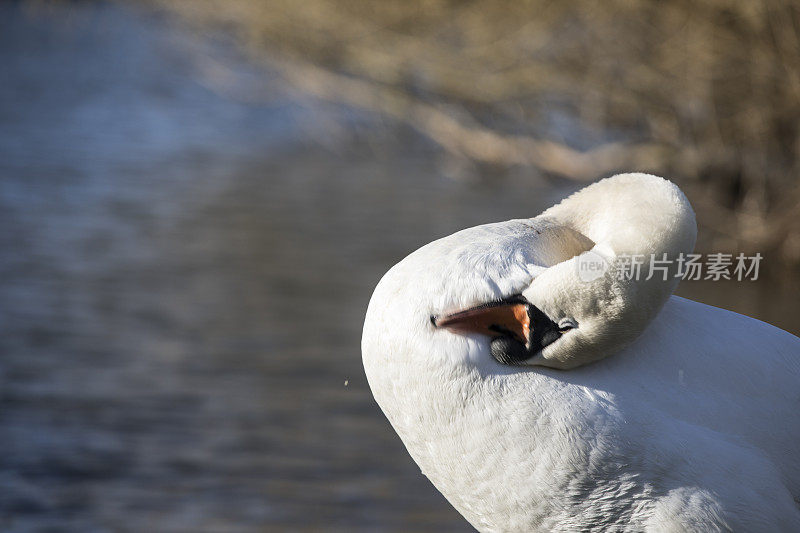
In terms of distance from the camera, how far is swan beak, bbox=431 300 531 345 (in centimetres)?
225

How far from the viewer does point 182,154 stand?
12.8m

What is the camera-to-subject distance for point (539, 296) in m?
2.24

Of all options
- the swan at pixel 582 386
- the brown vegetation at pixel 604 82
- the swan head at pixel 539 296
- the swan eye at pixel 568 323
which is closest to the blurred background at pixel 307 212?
the brown vegetation at pixel 604 82

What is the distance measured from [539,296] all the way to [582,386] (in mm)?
237

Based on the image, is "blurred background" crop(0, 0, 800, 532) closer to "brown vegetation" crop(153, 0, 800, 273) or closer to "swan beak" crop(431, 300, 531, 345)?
"brown vegetation" crop(153, 0, 800, 273)

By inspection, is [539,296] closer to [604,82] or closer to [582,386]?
[582,386]

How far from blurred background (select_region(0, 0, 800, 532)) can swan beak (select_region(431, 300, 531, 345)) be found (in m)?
2.44

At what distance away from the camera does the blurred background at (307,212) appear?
4.96 metres

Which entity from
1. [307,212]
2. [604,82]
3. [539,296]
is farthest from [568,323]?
[307,212]

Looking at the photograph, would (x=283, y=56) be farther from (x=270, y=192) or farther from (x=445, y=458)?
(x=445, y=458)

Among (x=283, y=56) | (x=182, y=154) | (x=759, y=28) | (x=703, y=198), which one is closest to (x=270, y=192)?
(x=283, y=56)

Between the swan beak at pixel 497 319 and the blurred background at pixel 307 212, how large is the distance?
2440mm

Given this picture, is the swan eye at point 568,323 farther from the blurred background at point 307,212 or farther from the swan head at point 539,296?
the blurred background at point 307,212

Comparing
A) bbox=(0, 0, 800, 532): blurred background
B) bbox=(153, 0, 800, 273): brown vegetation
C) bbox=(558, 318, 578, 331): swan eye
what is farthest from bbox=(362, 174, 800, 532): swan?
bbox=(153, 0, 800, 273): brown vegetation
